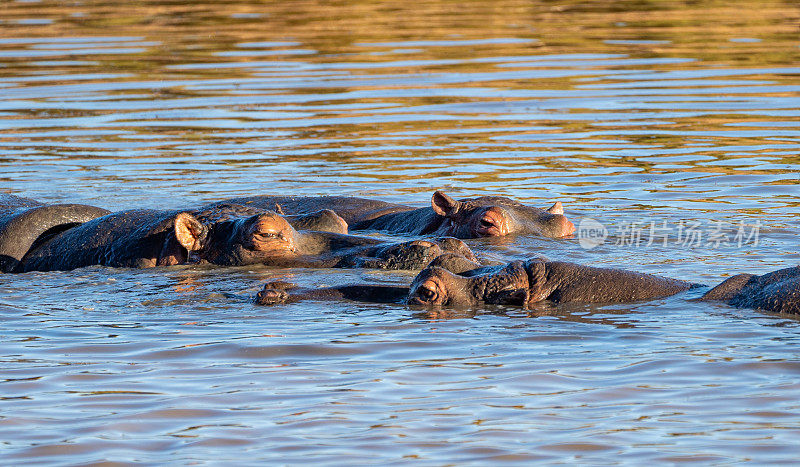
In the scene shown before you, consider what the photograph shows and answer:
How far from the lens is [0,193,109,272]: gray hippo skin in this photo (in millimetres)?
9242

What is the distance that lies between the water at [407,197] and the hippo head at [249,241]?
6.2 inches

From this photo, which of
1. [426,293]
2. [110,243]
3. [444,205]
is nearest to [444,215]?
[444,205]

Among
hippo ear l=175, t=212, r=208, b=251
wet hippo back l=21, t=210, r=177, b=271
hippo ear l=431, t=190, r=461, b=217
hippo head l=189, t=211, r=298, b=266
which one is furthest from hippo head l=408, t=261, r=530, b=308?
hippo ear l=431, t=190, r=461, b=217

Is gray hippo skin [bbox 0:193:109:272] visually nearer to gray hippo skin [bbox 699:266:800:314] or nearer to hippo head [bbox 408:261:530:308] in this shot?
hippo head [bbox 408:261:530:308]

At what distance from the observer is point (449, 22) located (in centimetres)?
2475

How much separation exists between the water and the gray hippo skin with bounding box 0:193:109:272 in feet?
1.87

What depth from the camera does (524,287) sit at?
7359 mm

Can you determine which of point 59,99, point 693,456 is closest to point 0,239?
point 693,456

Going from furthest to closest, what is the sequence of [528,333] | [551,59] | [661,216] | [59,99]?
[551,59] < [59,99] < [661,216] < [528,333]

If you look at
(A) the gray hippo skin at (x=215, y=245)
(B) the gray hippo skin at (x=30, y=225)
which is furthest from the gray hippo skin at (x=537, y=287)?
(B) the gray hippo skin at (x=30, y=225)

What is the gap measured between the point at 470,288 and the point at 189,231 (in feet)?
7.24

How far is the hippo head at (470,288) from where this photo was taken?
285 inches

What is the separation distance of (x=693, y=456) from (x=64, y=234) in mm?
5755

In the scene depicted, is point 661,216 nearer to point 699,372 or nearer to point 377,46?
point 699,372
